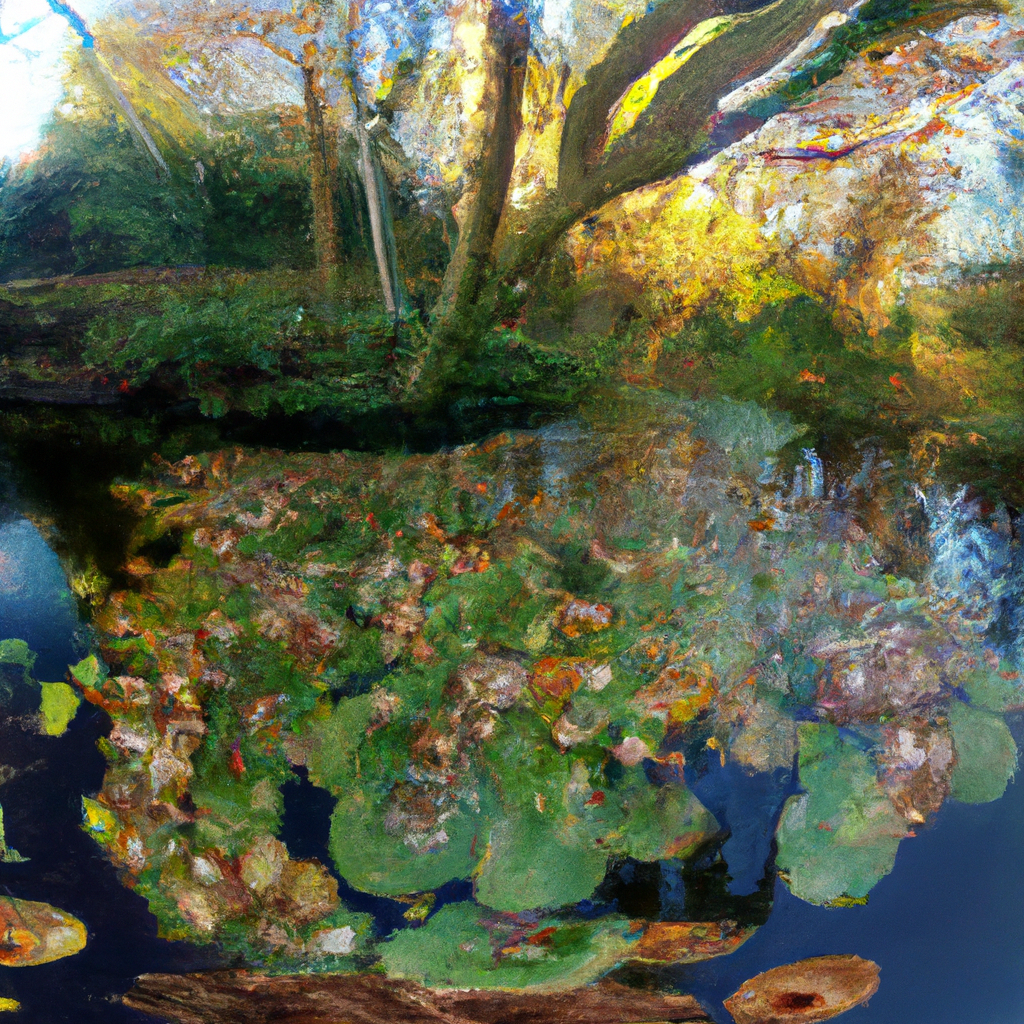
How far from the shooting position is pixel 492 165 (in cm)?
253

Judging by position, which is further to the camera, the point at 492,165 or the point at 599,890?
the point at 599,890

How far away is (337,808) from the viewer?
2631mm

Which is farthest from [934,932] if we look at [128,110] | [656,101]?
[128,110]

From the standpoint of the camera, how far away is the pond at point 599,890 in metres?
2.59

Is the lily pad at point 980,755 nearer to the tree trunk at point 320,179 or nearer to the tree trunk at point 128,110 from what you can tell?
the tree trunk at point 320,179

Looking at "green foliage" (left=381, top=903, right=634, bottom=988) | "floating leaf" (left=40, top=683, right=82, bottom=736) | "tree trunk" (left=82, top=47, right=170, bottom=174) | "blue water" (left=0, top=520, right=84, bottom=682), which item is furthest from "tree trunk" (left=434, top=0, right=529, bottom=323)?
"green foliage" (left=381, top=903, right=634, bottom=988)

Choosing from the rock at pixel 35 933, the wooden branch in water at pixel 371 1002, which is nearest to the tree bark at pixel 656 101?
the wooden branch in water at pixel 371 1002

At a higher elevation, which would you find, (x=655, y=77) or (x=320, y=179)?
(x=655, y=77)

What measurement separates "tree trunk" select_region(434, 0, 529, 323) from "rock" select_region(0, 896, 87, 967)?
2.82 meters

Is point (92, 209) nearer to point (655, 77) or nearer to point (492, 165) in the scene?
point (492, 165)

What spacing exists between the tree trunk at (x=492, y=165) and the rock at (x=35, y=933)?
9.25 feet

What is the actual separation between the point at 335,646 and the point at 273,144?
6.04 feet

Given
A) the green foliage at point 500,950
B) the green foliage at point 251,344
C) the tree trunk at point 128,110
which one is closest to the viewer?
the tree trunk at point 128,110

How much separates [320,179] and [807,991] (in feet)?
12.1
